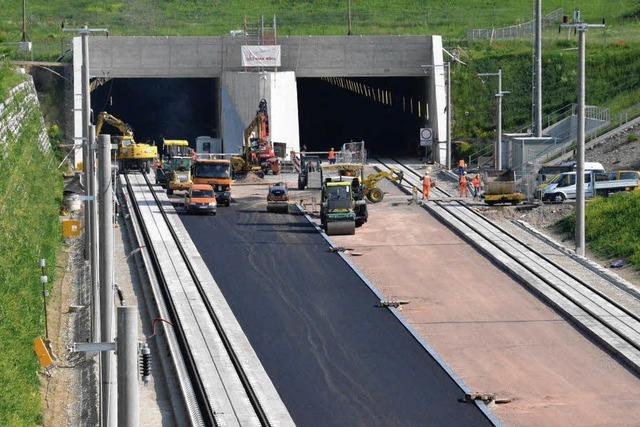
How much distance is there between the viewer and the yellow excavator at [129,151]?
87.8 meters

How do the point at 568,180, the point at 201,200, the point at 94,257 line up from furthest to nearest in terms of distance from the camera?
1. the point at 568,180
2. the point at 201,200
3. the point at 94,257

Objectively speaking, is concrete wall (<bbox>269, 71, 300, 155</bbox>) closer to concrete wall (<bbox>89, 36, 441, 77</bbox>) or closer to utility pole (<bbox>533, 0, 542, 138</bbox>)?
concrete wall (<bbox>89, 36, 441, 77</bbox>)

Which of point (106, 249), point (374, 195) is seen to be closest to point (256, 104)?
point (374, 195)

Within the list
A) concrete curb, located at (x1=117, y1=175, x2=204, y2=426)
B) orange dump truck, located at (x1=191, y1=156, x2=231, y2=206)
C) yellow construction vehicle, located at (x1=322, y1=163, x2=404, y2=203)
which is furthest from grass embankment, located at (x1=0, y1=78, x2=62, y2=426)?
yellow construction vehicle, located at (x1=322, y1=163, x2=404, y2=203)

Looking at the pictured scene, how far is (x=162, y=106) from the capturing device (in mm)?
112625

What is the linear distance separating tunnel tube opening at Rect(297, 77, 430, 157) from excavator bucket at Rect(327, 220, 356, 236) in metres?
38.1

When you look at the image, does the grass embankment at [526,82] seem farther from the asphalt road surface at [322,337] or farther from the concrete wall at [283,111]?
the asphalt road surface at [322,337]

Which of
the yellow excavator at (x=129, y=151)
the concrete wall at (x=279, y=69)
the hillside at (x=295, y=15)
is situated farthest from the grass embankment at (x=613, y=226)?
the hillside at (x=295, y=15)

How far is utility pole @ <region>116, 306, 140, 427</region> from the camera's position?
63.1 feet

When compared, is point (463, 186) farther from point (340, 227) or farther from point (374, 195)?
point (340, 227)

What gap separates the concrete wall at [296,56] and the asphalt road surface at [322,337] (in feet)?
110

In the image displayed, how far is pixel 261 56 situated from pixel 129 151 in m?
13.5

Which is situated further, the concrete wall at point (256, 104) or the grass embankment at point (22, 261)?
the concrete wall at point (256, 104)

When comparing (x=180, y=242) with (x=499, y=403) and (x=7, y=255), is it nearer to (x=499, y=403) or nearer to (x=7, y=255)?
(x=7, y=255)
